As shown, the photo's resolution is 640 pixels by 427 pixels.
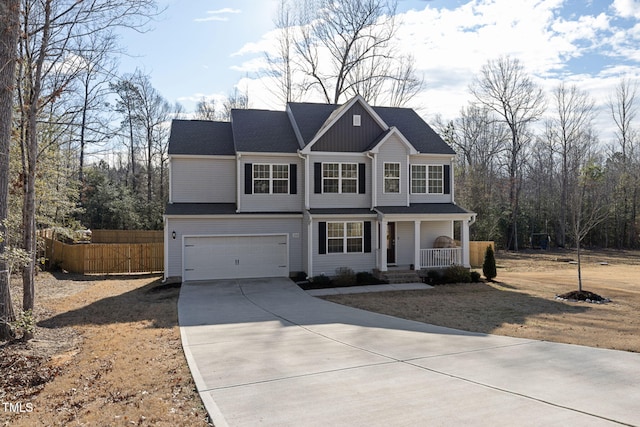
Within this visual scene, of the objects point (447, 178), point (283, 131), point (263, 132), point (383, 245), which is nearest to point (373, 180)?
point (383, 245)

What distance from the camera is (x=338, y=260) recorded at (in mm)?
19000

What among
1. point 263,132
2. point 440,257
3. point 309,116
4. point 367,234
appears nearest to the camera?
point 367,234

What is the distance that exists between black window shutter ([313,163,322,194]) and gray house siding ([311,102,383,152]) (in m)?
0.74

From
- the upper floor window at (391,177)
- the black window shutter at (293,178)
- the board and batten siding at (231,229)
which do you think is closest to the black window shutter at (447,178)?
the upper floor window at (391,177)

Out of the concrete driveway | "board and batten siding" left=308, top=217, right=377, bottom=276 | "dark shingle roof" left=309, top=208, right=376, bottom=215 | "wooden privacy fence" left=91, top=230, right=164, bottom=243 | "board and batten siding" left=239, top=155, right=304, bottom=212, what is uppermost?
"board and batten siding" left=239, top=155, right=304, bottom=212

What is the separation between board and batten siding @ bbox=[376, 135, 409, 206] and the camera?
64.6 feet

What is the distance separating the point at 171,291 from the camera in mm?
16734

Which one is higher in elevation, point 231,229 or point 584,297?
point 231,229

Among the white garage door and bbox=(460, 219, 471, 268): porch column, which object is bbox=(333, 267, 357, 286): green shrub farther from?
bbox=(460, 219, 471, 268): porch column

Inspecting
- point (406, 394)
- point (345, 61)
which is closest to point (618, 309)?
point (406, 394)

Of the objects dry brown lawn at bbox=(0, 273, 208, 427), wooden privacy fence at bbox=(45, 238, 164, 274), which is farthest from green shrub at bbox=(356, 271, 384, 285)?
wooden privacy fence at bbox=(45, 238, 164, 274)

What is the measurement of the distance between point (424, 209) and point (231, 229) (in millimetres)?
8601

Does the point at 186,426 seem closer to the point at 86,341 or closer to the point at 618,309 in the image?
the point at 86,341

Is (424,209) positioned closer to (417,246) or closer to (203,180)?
(417,246)
